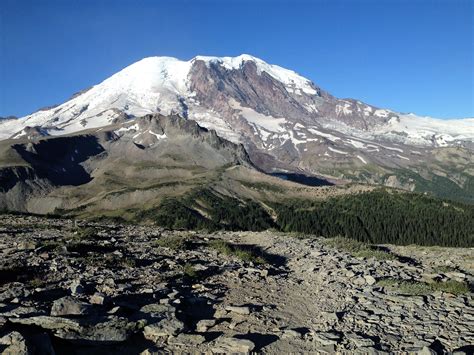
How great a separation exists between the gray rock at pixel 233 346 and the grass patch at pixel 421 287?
31.0 feet

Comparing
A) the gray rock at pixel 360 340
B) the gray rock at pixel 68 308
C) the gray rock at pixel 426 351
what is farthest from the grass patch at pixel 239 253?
the gray rock at pixel 426 351

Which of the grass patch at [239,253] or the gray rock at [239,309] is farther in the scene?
the grass patch at [239,253]

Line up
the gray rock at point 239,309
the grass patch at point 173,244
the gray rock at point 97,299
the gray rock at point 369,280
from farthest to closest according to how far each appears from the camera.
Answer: the grass patch at point 173,244 → the gray rock at point 369,280 → the gray rock at point 239,309 → the gray rock at point 97,299

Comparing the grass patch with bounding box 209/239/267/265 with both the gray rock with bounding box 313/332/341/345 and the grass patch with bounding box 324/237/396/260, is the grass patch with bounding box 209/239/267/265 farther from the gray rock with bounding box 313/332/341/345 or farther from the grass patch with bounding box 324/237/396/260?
the gray rock with bounding box 313/332/341/345

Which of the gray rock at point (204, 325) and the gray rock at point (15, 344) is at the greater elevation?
the gray rock at point (15, 344)

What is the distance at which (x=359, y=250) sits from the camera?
3247cm

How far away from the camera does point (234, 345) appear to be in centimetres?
1381

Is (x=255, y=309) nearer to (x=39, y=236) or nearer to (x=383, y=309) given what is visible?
(x=383, y=309)

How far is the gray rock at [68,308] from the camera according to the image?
570 inches

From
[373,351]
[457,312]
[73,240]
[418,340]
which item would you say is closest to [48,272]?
[73,240]

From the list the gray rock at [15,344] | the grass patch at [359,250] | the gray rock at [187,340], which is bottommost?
the gray rock at [187,340]

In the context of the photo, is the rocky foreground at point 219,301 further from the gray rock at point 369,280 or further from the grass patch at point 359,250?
the grass patch at point 359,250

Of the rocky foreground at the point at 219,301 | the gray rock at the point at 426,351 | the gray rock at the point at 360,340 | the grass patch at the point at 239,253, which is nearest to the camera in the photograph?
the gray rock at the point at 426,351

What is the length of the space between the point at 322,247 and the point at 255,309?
17025 mm
